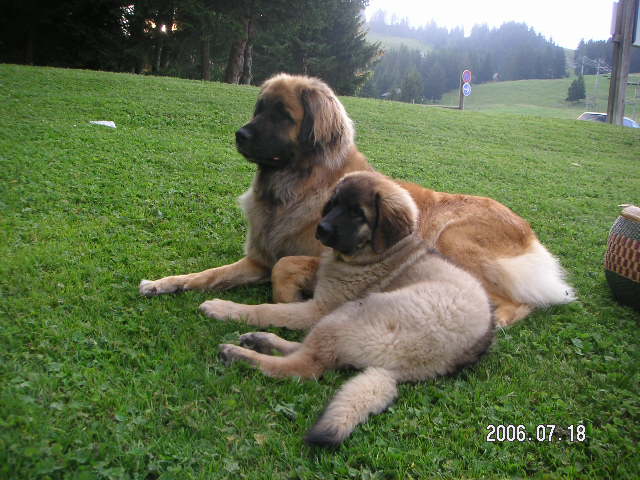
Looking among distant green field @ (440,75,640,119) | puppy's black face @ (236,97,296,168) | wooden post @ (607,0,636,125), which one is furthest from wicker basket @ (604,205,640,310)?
distant green field @ (440,75,640,119)

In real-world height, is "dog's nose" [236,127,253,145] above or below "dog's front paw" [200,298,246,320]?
above

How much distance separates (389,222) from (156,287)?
1.91 metres

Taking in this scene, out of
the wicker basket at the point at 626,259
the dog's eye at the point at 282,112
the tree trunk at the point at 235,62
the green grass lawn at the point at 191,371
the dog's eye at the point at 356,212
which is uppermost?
the tree trunk at the point at 235,62

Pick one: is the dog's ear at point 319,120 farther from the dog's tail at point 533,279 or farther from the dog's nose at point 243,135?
the dog's tail at point 533,279

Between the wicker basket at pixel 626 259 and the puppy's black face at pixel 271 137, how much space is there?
9.62 ft

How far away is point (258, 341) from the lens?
322 cm

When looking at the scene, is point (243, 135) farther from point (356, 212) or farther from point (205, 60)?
point (205, 60)

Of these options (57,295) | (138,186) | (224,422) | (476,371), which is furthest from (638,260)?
(138,186)

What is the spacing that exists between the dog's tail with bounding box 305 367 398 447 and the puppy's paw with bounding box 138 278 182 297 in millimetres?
1921

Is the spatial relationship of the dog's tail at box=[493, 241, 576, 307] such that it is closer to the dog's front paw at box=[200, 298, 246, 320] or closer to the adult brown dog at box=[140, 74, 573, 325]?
the adult brown dog at box=[140, 74, 573, 325]

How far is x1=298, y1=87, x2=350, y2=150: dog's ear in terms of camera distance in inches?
166

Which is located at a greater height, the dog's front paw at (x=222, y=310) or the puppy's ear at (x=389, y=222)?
the puppy's ear at (x=389, y=222)

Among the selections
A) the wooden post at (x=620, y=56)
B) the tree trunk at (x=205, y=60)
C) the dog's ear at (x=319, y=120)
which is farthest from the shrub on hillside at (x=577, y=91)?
the dog's ear at (x=319, y=120)

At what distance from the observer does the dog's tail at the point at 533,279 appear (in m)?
4.07
